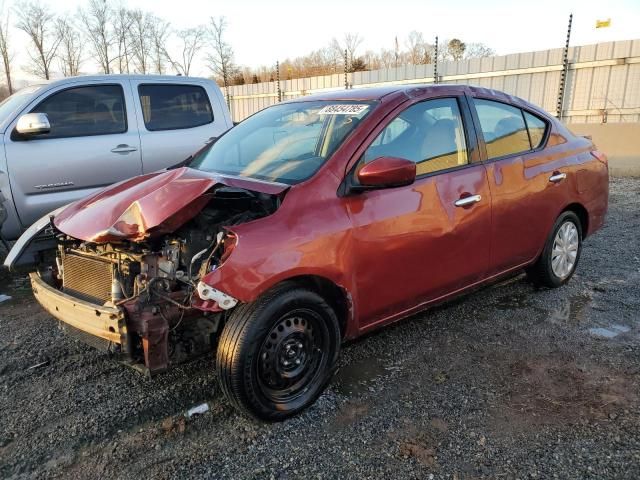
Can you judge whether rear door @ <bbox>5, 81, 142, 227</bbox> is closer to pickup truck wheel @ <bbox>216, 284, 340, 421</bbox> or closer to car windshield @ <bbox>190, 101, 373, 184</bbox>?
car windshield @ <bbox>190, 101, 373, 184</bbox>

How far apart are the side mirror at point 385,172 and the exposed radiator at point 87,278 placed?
4.97 ft

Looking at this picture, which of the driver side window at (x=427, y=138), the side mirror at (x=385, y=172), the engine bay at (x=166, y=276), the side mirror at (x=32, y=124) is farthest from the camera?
the side mirror at (x=32, y=124)

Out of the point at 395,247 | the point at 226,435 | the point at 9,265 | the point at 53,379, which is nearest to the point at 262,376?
the point at 226,435

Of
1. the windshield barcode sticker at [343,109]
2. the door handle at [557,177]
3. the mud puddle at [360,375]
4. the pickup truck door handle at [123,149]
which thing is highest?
the windshield barcode sticker at [343,109]

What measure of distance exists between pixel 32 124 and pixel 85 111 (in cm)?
74

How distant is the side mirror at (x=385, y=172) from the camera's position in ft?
9.40

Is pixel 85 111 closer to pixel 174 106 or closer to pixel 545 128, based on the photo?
pixel 174 106

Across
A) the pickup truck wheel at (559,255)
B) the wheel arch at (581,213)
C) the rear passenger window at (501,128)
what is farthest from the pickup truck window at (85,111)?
the wheel arch at (581,213)

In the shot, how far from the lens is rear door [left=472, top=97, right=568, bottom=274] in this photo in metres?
3.82

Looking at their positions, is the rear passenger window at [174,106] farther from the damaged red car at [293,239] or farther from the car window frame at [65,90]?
the damaged red car at [293,239]

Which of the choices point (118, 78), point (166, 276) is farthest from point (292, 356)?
point (118, 78)

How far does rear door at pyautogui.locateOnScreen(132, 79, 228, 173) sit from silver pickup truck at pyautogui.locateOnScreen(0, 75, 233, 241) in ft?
0.04

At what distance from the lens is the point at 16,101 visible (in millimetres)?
5383

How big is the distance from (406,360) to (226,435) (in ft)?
4.45
